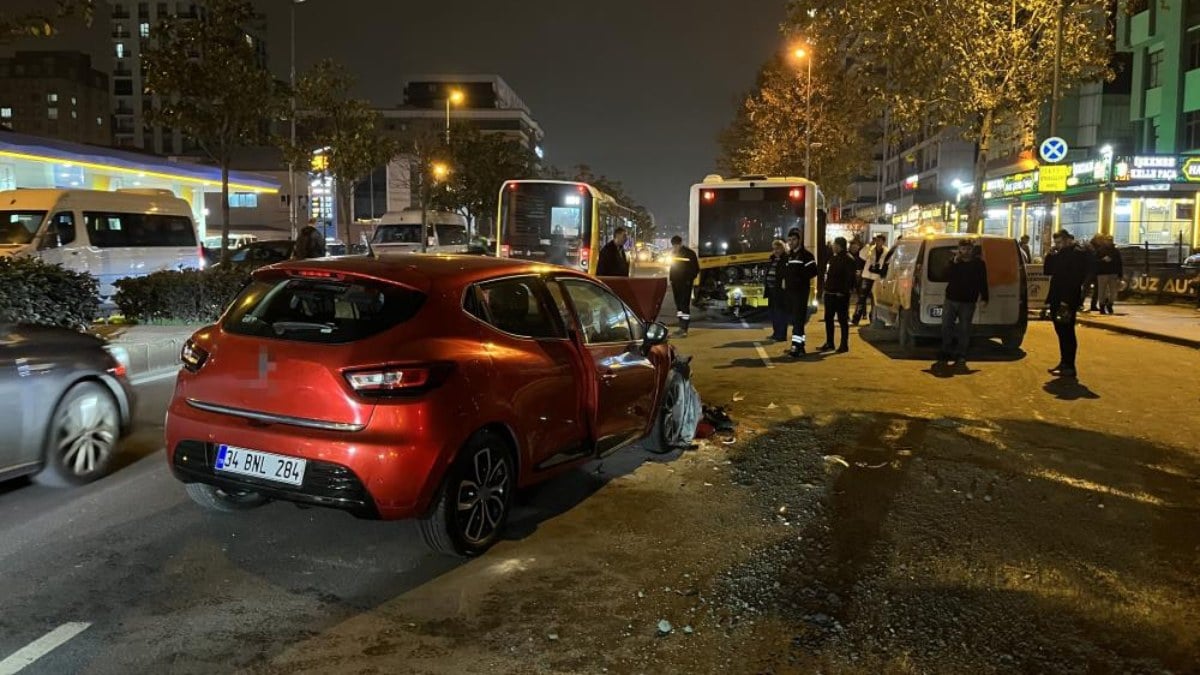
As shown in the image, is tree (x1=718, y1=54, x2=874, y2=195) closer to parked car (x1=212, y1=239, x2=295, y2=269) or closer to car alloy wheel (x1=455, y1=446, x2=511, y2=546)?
parked car (x1=212, y1=239, x2=295, y2=269)

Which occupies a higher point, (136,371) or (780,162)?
(780,162)

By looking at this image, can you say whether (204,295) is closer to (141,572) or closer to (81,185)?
(141,572)

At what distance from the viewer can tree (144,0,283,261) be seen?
1809cm

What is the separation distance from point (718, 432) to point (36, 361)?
202 inches

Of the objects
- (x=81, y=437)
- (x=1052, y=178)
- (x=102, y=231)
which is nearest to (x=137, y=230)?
(x=102, y=231)

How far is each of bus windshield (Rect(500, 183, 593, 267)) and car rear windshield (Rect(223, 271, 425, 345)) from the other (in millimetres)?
19316

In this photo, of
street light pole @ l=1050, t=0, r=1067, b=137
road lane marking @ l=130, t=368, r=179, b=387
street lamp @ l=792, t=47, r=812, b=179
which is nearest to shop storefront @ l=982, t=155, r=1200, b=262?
street light pole @ l=1050, t=0, r=1067, b=137

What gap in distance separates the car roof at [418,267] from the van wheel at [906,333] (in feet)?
31.3

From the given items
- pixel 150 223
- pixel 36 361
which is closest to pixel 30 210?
pixel 150 223

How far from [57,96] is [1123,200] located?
437 feet

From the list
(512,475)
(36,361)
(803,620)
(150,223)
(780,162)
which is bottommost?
(803,620)

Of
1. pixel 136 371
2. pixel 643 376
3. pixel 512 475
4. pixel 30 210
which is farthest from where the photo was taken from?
pixel 30 210

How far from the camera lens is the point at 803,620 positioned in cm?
421

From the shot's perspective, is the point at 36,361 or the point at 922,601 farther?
the point at 36,361
